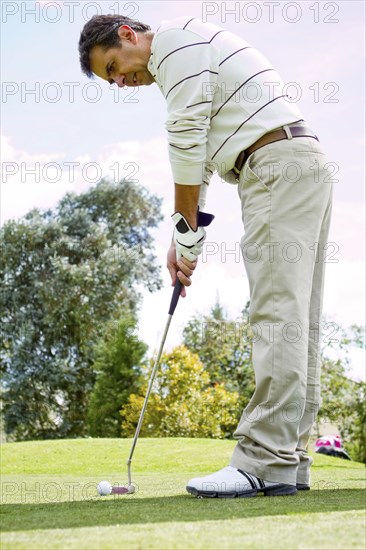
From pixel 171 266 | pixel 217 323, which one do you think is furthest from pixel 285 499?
pixel 217 323

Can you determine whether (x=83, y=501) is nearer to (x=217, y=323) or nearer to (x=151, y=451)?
(x=151, y=451)

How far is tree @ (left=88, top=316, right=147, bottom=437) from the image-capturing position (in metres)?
15.8

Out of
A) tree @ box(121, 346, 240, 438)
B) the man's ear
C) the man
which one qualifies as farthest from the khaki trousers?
tree @ box(121, 346, 240, 438)

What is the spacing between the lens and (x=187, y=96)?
104 inches

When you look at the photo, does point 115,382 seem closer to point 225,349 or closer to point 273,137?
point 225,349

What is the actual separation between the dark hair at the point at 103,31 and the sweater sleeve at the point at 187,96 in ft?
0.66

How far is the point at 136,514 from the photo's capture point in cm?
185

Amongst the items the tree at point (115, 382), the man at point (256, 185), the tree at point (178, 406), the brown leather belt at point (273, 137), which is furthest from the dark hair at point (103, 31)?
the tree at point (115, 382)

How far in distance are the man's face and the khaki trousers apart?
0.59m

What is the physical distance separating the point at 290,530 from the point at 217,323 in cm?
1924

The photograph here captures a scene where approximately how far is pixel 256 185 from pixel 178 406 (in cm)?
1223

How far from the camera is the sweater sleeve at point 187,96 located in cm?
263

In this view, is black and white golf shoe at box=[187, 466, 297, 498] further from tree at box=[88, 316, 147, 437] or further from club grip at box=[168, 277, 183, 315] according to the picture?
tree at box=[88, 316, 147, 437]

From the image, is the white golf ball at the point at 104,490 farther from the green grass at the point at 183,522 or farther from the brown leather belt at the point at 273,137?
the brown leather belt at the point at 273,137
